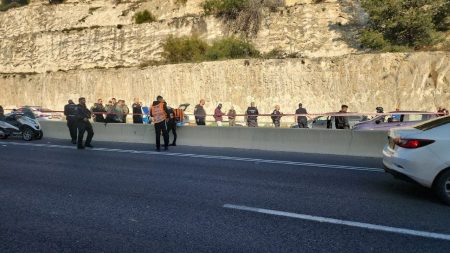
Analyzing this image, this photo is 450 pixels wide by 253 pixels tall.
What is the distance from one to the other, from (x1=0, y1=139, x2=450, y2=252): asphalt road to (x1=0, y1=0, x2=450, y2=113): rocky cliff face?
820 inches

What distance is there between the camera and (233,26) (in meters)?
41.9

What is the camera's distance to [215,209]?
273 inches

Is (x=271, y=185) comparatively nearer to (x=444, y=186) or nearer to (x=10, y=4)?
(x=444, y=186)

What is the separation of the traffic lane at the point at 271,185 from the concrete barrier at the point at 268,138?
3665 millimetres

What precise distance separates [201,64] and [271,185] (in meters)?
30.0

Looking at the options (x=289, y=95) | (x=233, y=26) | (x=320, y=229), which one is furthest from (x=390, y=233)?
(x=233, y=26)

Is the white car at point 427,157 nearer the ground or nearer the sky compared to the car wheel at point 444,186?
nearer the sky

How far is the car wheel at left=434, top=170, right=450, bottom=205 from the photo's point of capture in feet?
23.0

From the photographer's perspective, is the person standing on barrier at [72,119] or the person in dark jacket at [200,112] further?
the person in dark jacket at [200,112]

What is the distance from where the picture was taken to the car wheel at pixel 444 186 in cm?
702

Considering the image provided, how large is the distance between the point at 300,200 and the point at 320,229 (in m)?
1.64

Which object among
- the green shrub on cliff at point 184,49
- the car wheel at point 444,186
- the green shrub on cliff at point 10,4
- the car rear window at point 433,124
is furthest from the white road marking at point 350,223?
the green shrub on cliff at point 10,4

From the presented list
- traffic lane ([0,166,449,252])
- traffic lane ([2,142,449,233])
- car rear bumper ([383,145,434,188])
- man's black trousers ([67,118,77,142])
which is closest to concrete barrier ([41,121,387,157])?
man's black trousers ([67,118,77,142])

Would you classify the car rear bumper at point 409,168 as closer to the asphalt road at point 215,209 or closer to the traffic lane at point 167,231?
the asphalt road at point 215,209
